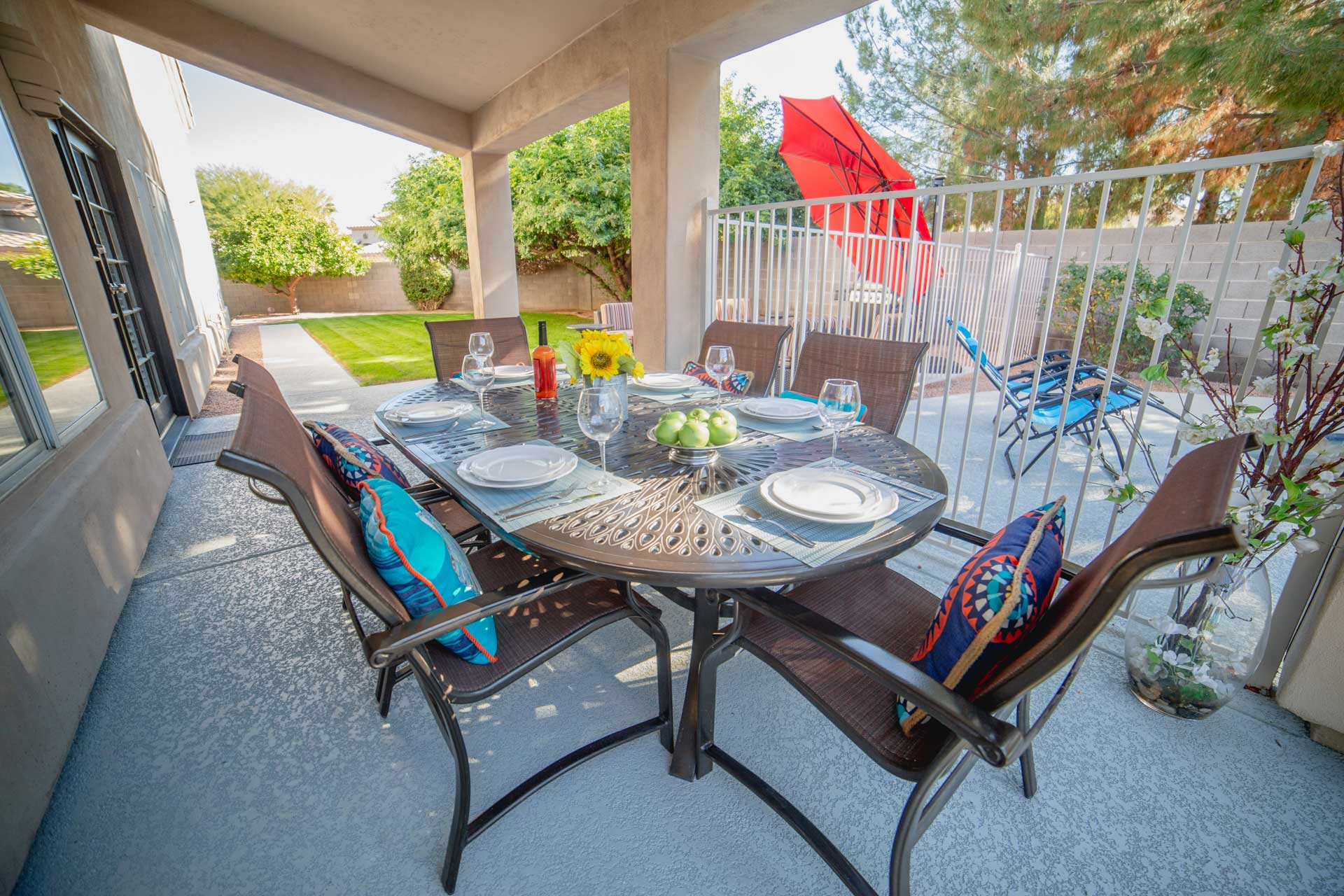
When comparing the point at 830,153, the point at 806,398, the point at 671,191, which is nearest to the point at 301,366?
the point at 671,191

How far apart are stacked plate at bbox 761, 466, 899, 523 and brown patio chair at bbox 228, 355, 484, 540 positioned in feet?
2.60

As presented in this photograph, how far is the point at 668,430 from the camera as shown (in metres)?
1.45

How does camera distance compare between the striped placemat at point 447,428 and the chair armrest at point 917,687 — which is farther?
the striped placemat at point 447,428

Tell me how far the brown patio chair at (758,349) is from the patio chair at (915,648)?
121cm

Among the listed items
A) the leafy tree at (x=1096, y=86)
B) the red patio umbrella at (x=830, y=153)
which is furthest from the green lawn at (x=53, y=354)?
the leafy tree at (x=1096, y=86)

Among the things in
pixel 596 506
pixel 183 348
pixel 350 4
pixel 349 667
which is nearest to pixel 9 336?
pixel 349 667

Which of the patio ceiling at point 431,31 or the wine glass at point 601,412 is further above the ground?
the patio ceiling at point 431,31

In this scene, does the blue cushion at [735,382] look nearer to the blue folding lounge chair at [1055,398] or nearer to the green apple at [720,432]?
the green apple at [720,432]

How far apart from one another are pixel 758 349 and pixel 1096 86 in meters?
6.96

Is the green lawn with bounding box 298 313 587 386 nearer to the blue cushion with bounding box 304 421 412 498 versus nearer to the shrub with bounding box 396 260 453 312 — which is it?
the shrub with bounding box 396 260 453 312

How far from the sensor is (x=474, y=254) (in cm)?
607

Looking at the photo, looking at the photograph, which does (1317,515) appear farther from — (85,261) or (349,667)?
(85,261)

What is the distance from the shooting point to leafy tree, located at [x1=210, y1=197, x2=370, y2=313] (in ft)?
49.6

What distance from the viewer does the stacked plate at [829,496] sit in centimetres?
106
